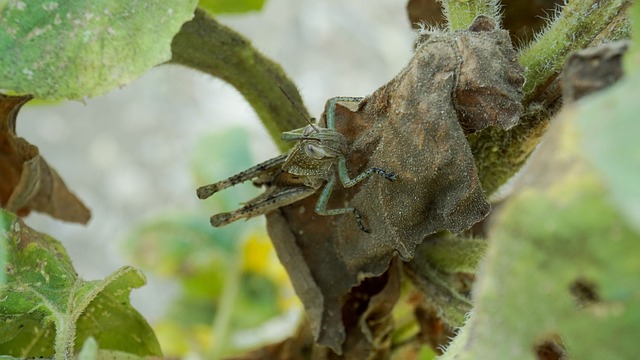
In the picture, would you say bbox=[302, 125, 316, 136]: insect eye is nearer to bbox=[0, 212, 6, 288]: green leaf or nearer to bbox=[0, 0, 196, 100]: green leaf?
bbox=[0, 0, 196, 100]: green leaf

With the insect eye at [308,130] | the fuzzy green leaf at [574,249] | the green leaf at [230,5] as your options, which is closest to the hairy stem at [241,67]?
the insect eye at [308,130]

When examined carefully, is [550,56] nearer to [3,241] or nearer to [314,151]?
[314,151]

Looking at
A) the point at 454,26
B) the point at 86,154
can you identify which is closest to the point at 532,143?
the point at 454,26

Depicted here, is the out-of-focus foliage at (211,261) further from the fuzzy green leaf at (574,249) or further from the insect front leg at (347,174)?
the fuzzy green leaf at (574,249)

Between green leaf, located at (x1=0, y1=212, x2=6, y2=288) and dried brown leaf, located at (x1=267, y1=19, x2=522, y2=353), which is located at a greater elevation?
green leaf, located at (x1=0, y1=212, x2=6, y2=288)

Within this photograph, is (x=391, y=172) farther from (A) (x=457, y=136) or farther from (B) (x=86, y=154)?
(B) (x=86, y=154)

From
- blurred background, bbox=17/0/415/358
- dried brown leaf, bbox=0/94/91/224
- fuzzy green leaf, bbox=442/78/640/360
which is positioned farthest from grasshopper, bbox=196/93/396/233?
blurred background, bbox=17/0/415/358

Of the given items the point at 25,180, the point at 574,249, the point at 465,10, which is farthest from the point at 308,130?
the point at 574,249
